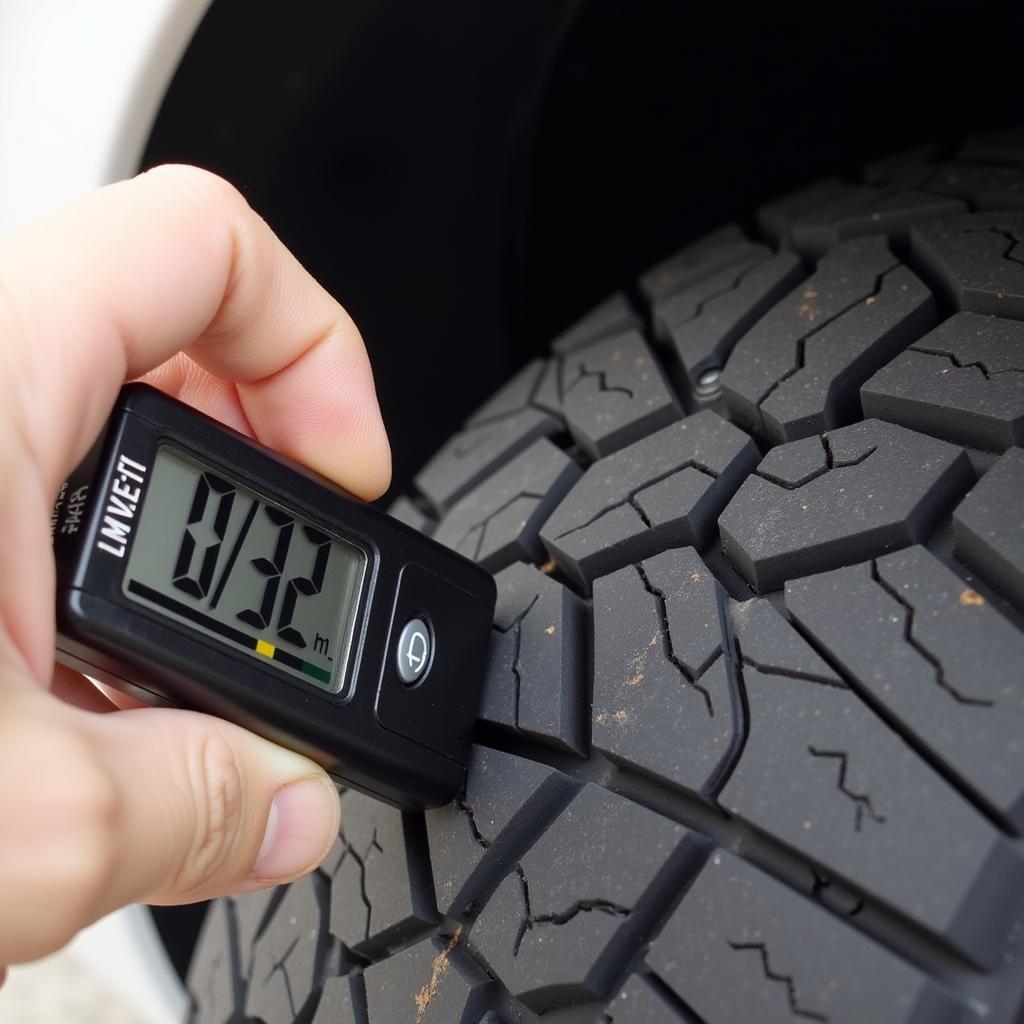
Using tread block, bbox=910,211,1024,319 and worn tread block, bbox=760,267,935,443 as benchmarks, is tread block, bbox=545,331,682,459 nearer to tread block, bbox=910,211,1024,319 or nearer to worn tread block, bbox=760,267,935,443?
worn tread block, bbox=760,267,935,443

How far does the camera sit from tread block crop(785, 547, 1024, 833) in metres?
0.64

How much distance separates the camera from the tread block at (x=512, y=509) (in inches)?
39.8

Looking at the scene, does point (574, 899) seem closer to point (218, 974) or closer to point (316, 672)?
point (316, 672)

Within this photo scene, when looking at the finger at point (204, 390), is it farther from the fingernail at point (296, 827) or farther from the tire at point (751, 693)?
the fingernail at point (296, 827)

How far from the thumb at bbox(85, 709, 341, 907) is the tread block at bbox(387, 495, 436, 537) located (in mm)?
413

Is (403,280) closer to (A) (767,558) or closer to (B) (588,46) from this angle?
(B) (588,46)

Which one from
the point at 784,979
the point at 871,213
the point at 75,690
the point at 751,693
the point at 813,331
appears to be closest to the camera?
the point at 784,979

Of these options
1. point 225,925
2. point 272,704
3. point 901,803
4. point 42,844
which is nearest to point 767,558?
point 901,803

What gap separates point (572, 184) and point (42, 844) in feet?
3.33

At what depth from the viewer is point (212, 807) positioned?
2.38ft

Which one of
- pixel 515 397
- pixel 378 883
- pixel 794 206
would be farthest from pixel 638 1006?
pixel 794 206

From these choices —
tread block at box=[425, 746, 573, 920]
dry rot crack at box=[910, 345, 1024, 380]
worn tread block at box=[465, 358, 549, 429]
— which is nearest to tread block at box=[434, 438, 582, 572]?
worn tread block at box=[465, 358, 549, 429]

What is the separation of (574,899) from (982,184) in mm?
731

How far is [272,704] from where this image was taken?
0.77 meters
